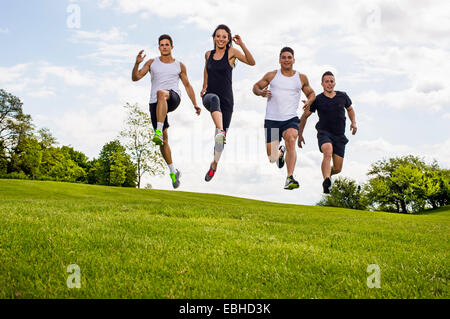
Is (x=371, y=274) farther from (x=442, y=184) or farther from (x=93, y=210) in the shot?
(x=442, y=184)

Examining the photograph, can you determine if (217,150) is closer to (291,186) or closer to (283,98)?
(291,186)

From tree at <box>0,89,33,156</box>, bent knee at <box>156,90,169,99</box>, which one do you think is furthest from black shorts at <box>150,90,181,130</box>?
tree at <box>0,89,33,156</box>

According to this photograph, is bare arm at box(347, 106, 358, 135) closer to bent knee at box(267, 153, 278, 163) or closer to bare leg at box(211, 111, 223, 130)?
bent knee at box(267, 153, 278, 163)

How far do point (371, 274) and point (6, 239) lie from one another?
29.2ft

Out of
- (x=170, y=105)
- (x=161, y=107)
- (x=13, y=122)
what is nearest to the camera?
(x=161, y=107)

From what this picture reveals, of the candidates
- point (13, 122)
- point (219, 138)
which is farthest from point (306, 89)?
point (13, 122)

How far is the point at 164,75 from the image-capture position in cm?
532

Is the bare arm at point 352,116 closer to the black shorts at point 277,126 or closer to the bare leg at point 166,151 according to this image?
the black shorts at point 277,126

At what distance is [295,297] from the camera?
21.7ft

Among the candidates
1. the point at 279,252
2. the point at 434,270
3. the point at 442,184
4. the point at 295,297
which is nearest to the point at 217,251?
the point at 279,252

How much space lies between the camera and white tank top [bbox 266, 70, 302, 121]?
528 centimetres

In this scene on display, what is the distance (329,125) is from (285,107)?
2.71 feet

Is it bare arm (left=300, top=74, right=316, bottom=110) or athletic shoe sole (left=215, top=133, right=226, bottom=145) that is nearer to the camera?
athletic shoe sole (left=215, top=133, right=226, bottom=145)

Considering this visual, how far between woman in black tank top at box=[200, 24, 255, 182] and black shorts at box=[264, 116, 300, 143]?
58 centimetres
